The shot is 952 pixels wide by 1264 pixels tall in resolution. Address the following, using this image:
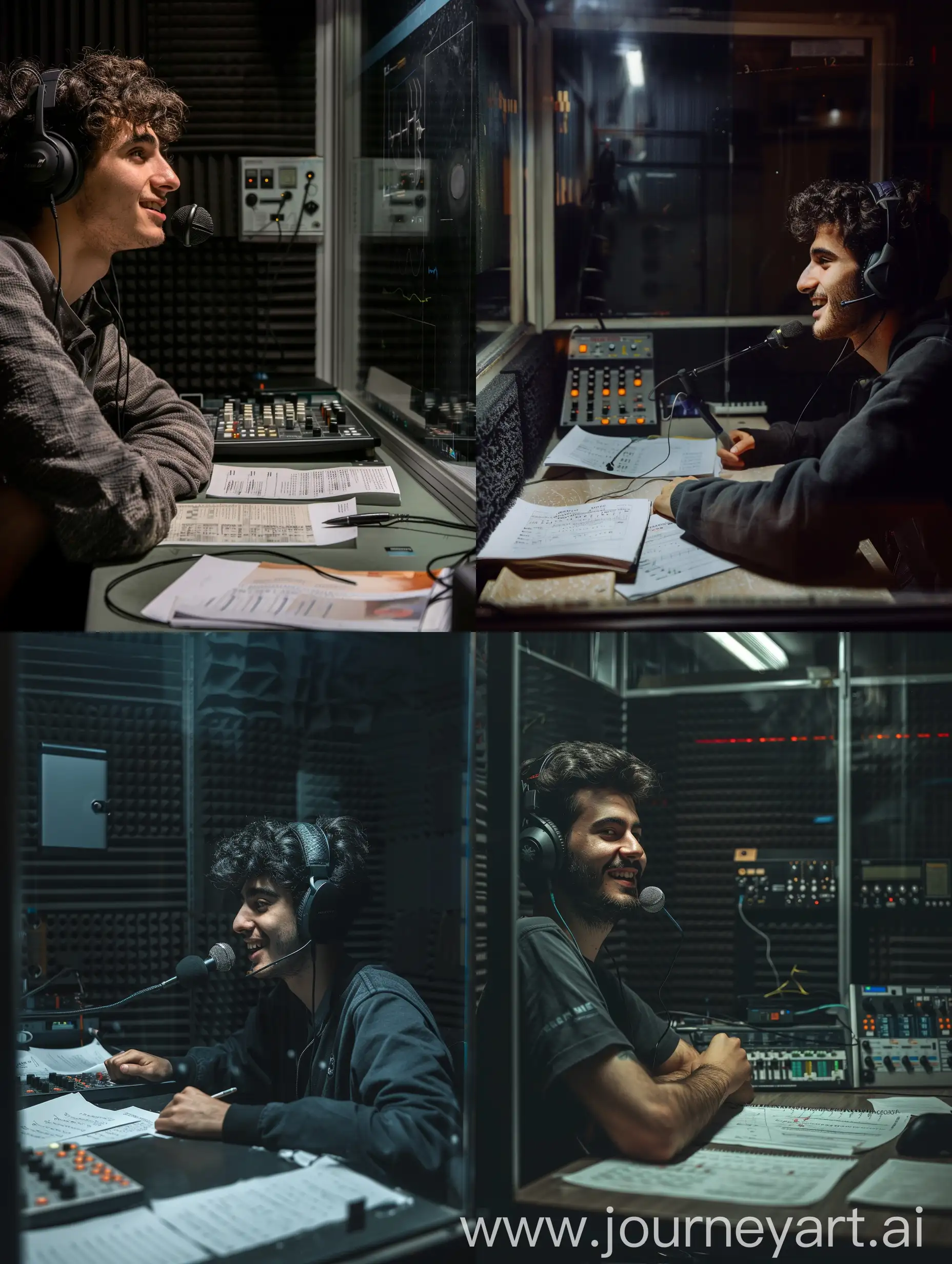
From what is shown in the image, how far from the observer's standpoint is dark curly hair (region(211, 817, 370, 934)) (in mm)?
1336

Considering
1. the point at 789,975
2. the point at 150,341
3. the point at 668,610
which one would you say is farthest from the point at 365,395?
the point at 789,975

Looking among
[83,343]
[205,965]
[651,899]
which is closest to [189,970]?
[205,965]

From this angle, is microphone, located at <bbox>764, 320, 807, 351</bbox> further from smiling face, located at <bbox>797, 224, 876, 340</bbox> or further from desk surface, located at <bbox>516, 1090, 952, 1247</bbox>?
desk surface, located at <bbox>516, 1090, 952, 1247</bbox>

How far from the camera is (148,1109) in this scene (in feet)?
4.36

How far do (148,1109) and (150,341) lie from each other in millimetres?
950

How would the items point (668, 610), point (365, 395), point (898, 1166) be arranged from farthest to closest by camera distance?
point (365, 395), point (898, 1166), point (668, 610)

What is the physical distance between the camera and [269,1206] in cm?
129

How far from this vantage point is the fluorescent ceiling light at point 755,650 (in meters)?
1.31

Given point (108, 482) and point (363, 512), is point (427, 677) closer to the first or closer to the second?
point (363, 512)

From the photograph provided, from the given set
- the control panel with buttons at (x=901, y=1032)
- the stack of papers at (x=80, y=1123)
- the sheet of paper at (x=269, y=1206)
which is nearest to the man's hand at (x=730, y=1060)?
the control panel with buttons at (x=901, y=1032)

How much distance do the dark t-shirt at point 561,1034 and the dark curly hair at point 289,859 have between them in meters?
0.20

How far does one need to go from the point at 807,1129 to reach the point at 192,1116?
717 mm

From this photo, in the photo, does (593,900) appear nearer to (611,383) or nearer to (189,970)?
(189,970)

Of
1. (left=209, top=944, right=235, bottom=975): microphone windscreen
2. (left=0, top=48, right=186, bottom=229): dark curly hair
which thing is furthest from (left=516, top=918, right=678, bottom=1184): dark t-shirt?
(left=0, top=48, right=186, bottom=229): dark curly hair
